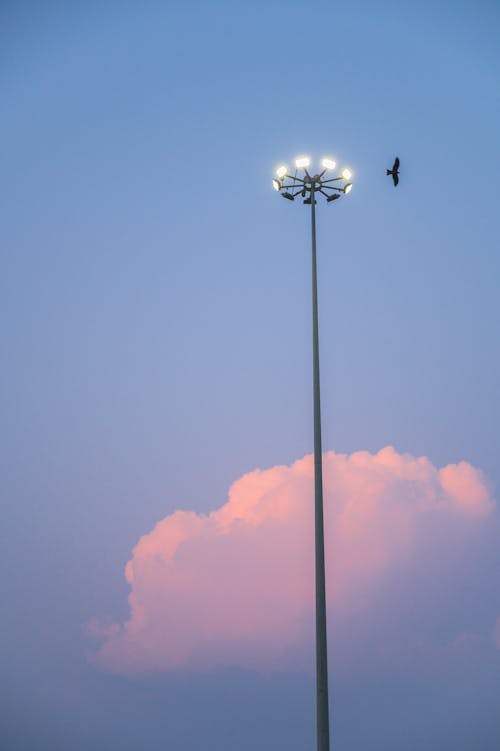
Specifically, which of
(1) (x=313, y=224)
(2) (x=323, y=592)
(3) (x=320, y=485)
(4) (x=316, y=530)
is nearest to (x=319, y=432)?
(3) (x=320, y=485)

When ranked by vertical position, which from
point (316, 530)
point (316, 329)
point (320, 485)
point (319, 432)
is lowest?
point (316, 530)

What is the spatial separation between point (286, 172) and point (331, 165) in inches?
58.9

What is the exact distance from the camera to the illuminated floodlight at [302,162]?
14.7m

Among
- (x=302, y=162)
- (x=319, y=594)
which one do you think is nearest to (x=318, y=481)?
(x=319, y=594)

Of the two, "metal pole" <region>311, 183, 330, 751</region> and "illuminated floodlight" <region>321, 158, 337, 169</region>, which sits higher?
"illuminated floodlight" <region>321, 158, 337, 169</region>

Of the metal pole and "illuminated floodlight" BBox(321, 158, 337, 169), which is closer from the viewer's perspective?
the metal pole

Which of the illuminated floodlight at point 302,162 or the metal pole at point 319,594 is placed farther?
the illuminated floodlight at point 302,162

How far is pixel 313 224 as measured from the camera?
1449 cm

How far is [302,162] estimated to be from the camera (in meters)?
14.8

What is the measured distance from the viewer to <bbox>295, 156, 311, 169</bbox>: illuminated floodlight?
1468 centimetres

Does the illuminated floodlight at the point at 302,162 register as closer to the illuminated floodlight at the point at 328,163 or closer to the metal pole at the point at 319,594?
the illuminated floodlight at the point at 328,163

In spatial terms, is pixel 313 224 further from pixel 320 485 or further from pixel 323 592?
pixel 323 592

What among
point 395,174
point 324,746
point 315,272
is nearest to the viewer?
point 324,746

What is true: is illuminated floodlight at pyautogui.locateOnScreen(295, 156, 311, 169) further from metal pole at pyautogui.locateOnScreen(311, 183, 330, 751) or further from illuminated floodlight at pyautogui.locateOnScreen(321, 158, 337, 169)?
metal pole at pyautogui.locateOnScreen(311, 183, 330, 751)
